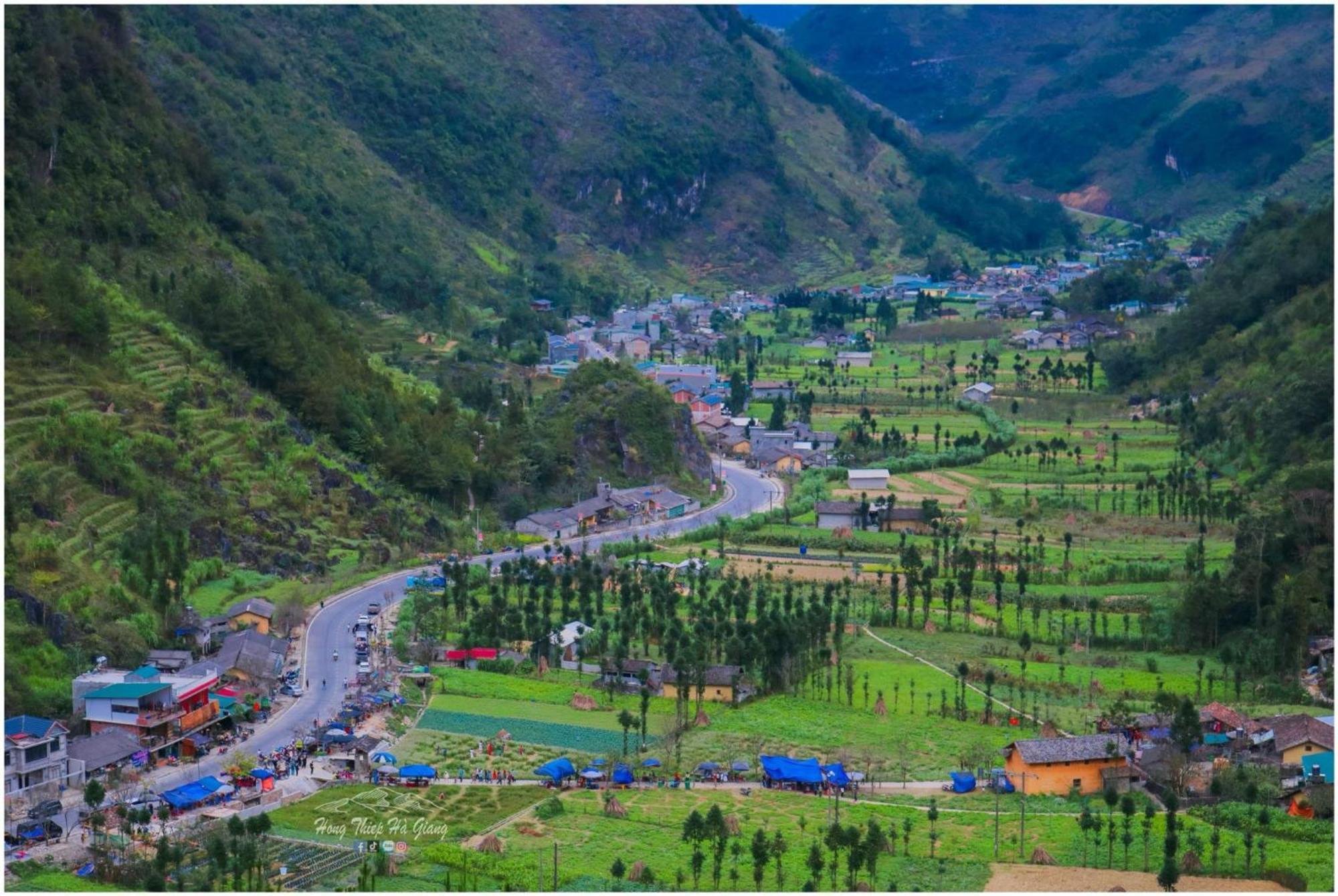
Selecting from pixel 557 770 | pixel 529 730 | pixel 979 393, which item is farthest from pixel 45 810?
pixel 979 393

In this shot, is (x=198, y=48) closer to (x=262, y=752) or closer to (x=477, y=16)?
(x=477, y=16)

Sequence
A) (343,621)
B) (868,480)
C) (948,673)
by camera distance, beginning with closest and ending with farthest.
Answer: (948,673)
(343,621)
(868,480)

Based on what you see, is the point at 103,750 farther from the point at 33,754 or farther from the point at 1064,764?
the point at 1064,764

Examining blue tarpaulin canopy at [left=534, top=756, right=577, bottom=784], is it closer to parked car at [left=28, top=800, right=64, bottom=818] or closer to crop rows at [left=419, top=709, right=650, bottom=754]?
crop rows at [left=419, top=709, right=650, bottom=754]

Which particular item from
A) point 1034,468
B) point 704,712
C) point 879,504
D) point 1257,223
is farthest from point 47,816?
point 1257,223

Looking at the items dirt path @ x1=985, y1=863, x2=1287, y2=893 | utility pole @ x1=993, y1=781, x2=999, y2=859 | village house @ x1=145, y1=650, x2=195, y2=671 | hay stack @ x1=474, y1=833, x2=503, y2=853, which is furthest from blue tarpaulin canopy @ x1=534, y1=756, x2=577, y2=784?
village house @ x1=145, y1=650, x2=195, y2=671

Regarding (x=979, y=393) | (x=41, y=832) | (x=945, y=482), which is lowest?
(x=41, y=832)

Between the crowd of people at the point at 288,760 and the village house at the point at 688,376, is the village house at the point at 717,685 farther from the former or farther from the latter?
the village house at the point at 688,376
